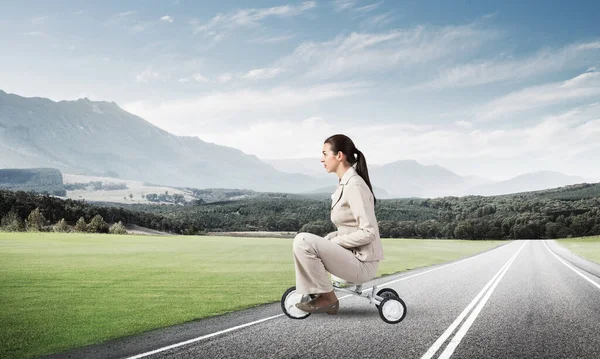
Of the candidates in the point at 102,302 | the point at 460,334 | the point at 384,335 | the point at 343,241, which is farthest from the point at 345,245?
the point at 102,302

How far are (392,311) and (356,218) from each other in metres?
2.11

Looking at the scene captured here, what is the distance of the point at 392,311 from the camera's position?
848cm

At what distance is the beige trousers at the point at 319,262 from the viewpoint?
757 centimetres

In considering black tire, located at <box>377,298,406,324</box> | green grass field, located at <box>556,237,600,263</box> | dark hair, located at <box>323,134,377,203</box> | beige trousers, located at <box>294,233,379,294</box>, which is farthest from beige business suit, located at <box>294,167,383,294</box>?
green grass field, located at <box>556,237,600,263</box>

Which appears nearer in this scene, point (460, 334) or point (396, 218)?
point (460, 334)

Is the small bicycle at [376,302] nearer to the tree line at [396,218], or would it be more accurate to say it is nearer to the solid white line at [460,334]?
the solid white line at [460,334]

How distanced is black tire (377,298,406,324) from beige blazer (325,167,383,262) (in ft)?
3.24

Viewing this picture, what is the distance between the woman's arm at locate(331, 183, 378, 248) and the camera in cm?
746

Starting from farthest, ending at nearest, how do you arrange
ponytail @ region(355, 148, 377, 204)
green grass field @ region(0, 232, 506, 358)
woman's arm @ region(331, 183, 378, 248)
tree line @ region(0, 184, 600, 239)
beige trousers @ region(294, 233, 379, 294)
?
1. tree line @ region(0, 184, 600, 239)
2. green grass field @ region(0, 232, 506, 358)
3. ponytail @ region(355, 148, 377, 204)
4. beige trousers @ region(294, 233, 379, 294)
5. woman's arm @ region(331, 183, 378, 248)

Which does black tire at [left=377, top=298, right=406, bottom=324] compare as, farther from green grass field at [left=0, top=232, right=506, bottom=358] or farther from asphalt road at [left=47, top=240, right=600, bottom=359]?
green grass field at [left=0, top=232, right=506, bottom=358]

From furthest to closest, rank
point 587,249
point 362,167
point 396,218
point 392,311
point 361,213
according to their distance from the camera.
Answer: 1. point 396,218
2. point 587,249
3. point 392,311
4. point 362,167
5. point 361,213

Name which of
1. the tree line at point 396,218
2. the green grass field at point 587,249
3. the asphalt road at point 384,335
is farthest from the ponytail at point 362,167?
the tree line at point 396,218

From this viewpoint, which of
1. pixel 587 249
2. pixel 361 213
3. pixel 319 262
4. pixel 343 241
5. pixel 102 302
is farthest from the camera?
pixel 587 249

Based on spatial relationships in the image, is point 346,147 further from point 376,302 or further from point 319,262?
point 376,302
